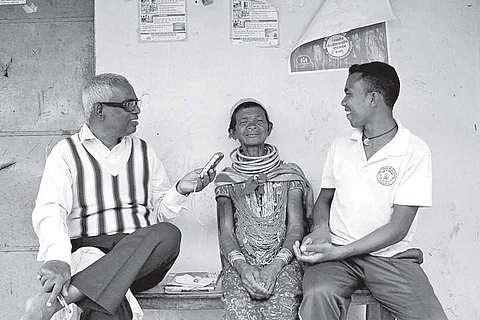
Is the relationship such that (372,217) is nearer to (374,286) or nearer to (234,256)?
(374,286)

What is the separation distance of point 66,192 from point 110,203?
26cm

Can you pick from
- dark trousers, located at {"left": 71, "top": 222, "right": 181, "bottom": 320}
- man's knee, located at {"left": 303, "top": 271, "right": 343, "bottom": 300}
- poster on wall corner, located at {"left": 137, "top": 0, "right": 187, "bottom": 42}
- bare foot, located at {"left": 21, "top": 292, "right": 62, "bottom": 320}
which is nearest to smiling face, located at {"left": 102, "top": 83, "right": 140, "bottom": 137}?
dark trousers, located at {"left": 71, "top": 222, "right": 181, "bottom": 320}

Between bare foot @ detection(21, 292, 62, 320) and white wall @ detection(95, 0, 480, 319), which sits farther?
white wall @ detection(95, 0, 480, 319)

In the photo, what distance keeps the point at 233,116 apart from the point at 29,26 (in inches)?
63.2

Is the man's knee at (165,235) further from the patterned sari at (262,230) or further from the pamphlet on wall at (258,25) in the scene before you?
the pamphlet on wall at (258,25)

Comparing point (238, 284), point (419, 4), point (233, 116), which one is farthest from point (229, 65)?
point (238, 284)

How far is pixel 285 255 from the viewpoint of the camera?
4.05m

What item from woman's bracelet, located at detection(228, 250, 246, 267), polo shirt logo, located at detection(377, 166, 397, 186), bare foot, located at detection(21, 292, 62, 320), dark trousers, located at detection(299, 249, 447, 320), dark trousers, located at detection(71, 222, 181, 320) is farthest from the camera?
woman's bracelet, located at detection(228, 250, 246, 267)

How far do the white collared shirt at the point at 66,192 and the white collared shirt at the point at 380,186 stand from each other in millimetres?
890

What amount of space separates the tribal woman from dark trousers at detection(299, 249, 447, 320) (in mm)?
136

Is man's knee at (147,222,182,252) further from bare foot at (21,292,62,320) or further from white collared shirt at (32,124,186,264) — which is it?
bare foot at (21,292,62,320)

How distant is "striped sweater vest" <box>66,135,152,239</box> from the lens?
13.7 feet

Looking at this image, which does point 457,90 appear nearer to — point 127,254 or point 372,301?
point 372,301

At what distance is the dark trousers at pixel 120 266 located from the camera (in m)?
3.65
